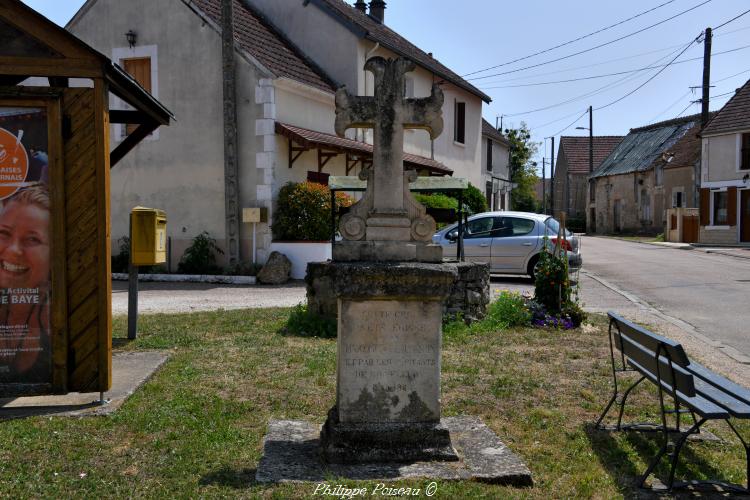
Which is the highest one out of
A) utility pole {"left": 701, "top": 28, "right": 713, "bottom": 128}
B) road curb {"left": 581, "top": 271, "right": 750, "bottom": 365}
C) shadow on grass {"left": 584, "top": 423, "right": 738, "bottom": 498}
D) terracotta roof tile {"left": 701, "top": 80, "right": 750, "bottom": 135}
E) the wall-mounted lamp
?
utility pole {"left": 701, "top": 28, "right": 713, "bottom": 128}

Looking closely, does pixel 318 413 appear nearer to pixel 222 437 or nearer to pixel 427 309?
pixel 222 437

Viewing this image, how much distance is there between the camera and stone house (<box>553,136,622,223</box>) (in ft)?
203

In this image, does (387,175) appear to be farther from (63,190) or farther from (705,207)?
(705,207)

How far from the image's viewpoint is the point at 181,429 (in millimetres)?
5059

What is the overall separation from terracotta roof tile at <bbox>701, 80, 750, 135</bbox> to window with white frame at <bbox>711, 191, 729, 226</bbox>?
2.94m

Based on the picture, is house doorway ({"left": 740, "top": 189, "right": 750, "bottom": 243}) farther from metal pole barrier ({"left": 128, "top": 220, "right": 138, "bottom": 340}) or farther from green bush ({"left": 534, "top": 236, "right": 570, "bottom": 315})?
metal pole barrier ({"left": 128, "top": 220, "right": 138, "bottom": 340})

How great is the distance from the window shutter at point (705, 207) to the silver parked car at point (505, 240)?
22.1m

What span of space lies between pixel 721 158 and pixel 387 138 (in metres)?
33.7

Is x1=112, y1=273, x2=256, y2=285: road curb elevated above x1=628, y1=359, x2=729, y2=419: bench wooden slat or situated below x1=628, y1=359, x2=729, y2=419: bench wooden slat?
below

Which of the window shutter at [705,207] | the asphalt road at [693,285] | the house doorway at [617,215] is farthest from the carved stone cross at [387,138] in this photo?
the house doorway at [617,215]

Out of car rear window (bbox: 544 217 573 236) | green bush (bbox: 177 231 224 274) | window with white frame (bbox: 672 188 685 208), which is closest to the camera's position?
car rear window (bbox: 544 217 573 236)

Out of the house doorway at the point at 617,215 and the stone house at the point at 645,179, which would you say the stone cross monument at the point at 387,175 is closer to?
the stone house at the point at 645,179

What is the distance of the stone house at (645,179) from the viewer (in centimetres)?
4281

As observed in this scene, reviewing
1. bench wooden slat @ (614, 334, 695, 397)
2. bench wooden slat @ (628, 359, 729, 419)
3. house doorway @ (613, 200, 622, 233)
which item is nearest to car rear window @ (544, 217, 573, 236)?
bench wooden slat @ (614, 334, 695, 397)
